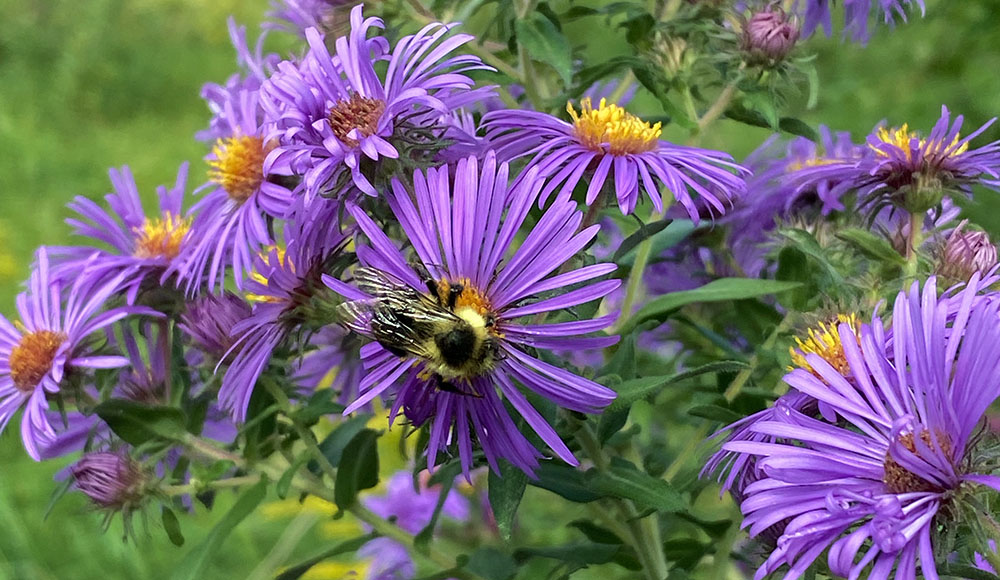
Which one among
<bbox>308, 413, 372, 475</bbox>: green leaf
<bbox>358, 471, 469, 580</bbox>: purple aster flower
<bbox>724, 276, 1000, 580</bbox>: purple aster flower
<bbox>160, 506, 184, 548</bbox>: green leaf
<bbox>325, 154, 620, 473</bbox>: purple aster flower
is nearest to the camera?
<bbox>724, 276, 1000, 580</bbox>: purple aster flower

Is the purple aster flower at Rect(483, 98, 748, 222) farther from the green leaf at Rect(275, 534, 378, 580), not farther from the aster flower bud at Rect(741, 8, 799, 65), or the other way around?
the green leaf at Rect(275, 534, 378, 580)

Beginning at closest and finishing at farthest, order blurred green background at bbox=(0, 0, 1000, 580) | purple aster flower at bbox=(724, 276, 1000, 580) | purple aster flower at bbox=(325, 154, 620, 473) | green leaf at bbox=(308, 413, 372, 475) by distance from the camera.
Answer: purple aster flower at bbox=(724, 276, 1000, 580) → purple aster flower at bbox=(325, 154, 620, 473) → green leaf at bbox=(308, 413, 372, 475) → blurred green background at bbox=(0, 0, 1000, 580)

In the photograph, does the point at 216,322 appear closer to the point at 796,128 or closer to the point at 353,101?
the point at 353,101

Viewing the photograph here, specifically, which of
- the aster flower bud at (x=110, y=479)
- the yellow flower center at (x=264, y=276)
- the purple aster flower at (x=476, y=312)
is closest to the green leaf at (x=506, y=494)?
the purple aster flower at (x=476, y=312)

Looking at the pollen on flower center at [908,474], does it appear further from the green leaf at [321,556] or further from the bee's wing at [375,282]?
the green leaf at [321,556]

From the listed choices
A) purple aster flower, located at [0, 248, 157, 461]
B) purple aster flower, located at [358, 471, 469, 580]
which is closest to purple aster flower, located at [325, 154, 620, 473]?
purple aster flower, located at [0, 248, 157, 461]

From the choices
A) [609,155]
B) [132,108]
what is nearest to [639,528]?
[609,155]
